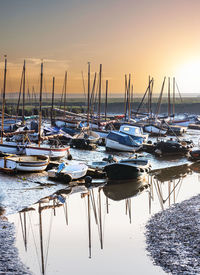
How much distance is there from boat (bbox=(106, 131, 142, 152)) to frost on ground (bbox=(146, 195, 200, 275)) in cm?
2211

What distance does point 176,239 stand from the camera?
1689 cm

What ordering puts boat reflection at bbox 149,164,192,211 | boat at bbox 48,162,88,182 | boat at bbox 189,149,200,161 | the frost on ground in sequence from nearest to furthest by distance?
the frost on ground, boat reflection at bbox 149,164,192,211, boat at bbox 48,162,88,182, boat at bbox 189,149,200,161

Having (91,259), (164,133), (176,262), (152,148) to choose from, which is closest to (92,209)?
(91,259)

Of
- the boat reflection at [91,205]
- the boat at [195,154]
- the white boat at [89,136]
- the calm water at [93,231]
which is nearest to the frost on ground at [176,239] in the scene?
the calm water at [93,231]

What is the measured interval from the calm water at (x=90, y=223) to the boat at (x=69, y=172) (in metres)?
0.96

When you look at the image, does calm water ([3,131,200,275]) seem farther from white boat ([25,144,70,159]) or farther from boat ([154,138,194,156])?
boat ([154,138,194,156])

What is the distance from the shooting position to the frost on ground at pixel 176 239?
14337 millimetres

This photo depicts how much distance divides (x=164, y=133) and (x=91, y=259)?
50761mm

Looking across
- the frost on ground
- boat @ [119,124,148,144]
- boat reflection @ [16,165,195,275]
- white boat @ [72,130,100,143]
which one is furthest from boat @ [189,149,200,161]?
the frost on ground

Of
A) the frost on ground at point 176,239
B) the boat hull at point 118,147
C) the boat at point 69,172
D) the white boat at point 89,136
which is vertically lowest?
the frost on ground at point 176,239

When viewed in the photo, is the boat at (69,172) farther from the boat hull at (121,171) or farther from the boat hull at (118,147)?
the boat hull at (118,147)

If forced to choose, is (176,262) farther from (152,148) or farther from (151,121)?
(151,121)

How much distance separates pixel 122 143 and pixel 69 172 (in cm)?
1748

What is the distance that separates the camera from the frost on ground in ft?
47.0
